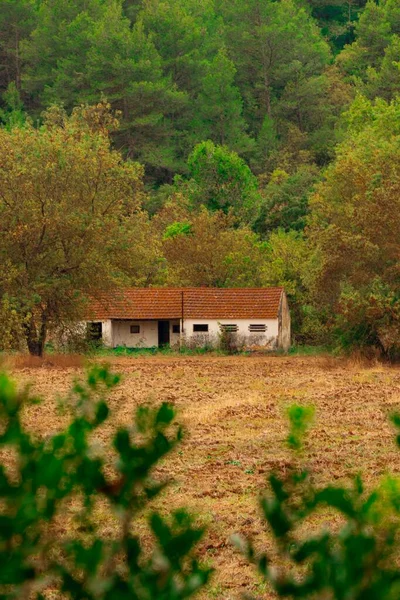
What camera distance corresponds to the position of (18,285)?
40.0 metres

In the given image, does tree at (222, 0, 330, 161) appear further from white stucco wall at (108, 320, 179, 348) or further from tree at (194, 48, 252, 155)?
white stucco wall at (108, 320, 179, 348)

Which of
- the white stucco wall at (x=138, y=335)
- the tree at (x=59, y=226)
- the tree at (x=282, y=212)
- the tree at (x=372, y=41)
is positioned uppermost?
the tree at (x=372, y=41)

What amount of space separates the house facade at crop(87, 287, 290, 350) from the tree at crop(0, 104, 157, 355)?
12569 millimetres

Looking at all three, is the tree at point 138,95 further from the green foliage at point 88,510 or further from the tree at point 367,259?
the green foliage at point 88,510

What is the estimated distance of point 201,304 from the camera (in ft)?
184

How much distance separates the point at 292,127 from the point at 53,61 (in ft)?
83.3

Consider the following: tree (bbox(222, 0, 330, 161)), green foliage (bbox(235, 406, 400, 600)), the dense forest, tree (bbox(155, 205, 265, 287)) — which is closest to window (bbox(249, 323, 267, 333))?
the dense forest

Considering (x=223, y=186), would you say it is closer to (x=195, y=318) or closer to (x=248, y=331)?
(x=195, y=318)

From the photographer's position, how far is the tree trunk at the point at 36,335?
135 ft

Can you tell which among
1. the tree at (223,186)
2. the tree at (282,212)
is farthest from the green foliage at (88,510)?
the tree at (223,186)

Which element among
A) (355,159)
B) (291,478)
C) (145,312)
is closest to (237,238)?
(145,312)

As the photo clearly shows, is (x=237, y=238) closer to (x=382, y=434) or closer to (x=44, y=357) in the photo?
(x=44, y=357)

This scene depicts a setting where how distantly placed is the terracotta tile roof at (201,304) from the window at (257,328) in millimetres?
498

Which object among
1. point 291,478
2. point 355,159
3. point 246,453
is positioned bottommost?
point 246,453
